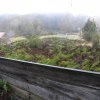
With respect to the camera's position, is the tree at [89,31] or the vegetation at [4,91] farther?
the tree at [89,31]

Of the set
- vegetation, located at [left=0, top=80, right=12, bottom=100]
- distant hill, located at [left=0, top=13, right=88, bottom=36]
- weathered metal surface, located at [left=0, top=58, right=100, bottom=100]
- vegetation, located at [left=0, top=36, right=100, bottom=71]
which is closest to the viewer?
weathered metal surface, located at [left=0, top=58, right=100, bottom=100]

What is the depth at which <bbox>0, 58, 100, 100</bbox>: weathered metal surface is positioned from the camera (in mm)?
2807

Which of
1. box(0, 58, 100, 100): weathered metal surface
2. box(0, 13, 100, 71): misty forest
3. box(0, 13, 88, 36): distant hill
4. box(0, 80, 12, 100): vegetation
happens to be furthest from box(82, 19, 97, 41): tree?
box(0, 13, 88, 36): distant hill

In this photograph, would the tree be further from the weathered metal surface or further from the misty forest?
the weathered metal surface

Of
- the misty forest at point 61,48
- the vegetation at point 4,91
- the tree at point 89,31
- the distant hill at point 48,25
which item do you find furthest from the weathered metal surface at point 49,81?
the distant hill at point 48,25

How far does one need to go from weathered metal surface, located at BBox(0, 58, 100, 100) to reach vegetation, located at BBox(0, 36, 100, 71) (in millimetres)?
369

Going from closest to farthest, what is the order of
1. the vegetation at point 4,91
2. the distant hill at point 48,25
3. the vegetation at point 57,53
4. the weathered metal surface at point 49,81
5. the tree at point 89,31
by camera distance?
the weathered metal surface at point 49,81 → the vegetation at point 57,53 → the vegetation at point 4,91 → the tree at point 89,31 → the distant hill at point 48,25

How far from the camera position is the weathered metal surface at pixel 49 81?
2.81 m

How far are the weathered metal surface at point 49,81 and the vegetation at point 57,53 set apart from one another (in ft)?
1.21

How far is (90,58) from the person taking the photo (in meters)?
3.71

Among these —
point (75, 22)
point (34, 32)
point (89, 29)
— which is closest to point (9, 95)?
point (89, 29)

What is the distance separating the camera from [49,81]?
11.0 feet

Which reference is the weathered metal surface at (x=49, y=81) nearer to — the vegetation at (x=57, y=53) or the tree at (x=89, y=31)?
the vegetation at (x=57, y=53)

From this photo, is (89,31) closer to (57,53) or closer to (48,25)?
(57,53)
